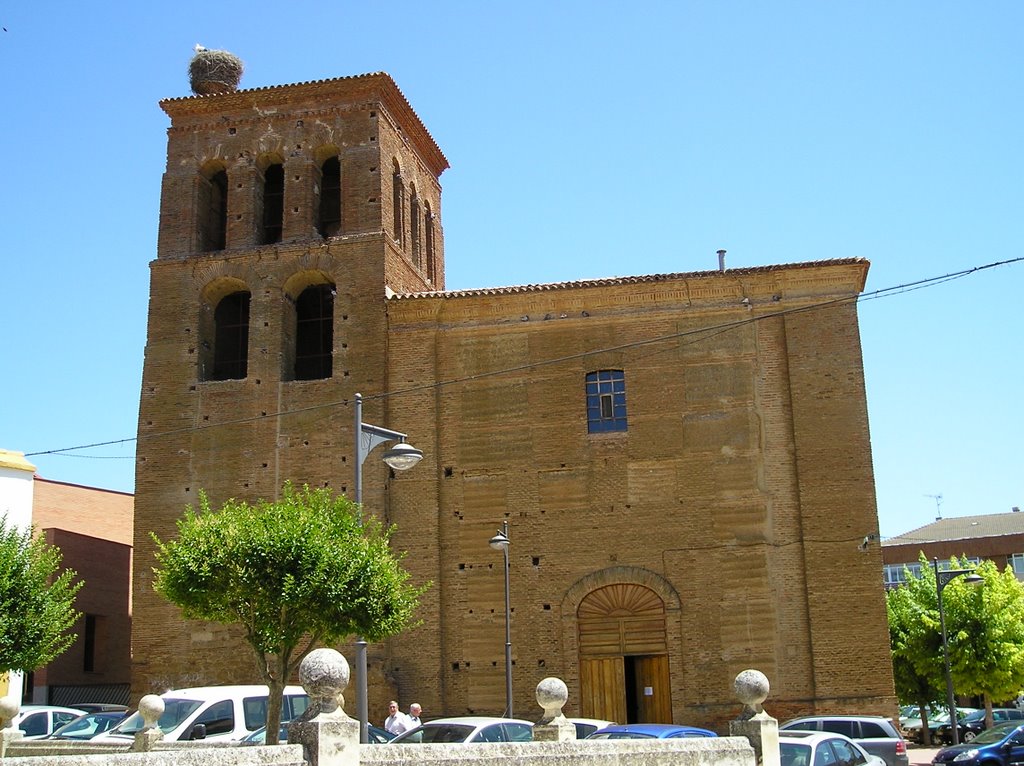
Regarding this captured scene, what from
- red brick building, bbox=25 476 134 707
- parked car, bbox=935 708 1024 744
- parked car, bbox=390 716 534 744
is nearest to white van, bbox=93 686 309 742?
parked car, bbox=390 716 534 744

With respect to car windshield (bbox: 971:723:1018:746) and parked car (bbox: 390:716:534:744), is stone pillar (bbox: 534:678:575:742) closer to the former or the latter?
parked car (bbox: 390:716:534:744)

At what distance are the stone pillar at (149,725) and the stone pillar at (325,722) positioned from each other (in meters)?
7.11

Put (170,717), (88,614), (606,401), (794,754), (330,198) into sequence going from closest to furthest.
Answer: (794,754)
(170,717)
(606,401)
(330,198)
(88,614)

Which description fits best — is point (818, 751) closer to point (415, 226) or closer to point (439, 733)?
point (439, 733)

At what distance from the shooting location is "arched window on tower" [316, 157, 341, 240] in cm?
2888

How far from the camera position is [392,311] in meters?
25.5

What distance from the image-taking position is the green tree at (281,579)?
1566 cm

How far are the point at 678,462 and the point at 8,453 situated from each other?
16.4m

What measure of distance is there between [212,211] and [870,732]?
19.5 m

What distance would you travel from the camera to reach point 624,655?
23.0 m

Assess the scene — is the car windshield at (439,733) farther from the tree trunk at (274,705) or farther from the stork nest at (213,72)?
the stork nest at (213,72)

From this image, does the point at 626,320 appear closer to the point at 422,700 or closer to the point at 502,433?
the point at 502,433

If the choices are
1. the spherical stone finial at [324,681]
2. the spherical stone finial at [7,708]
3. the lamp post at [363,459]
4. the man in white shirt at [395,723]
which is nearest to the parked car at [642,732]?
the lamp post at [363,459]

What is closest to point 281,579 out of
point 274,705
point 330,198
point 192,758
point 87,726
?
point 274,705
